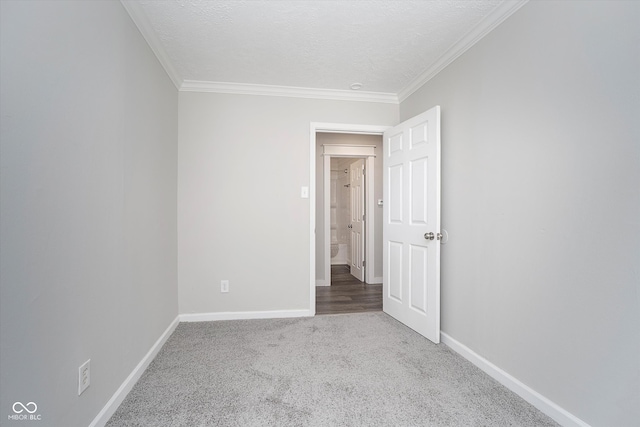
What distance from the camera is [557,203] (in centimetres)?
160

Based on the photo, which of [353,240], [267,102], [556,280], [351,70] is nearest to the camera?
[556,280]

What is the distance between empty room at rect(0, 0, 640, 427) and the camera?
4.00 ft

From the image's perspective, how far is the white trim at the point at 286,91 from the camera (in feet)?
9.96

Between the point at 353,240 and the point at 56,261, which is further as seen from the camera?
the point at 353,240

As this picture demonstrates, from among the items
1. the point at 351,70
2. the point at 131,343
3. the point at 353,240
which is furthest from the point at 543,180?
the point at 353,240

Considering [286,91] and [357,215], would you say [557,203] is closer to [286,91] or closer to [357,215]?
[286,91]

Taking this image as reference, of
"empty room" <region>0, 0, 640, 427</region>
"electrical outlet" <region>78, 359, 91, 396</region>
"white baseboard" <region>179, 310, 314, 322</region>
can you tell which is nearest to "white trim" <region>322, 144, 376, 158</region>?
"empty room" <region>0, 0, 640, 427</region>

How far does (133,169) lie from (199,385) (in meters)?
1.45

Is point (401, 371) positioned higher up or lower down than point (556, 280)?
lower down

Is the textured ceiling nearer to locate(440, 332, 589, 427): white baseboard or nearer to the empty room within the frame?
the empty room

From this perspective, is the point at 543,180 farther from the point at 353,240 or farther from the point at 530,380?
the point at 353,240

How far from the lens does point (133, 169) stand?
193 cm

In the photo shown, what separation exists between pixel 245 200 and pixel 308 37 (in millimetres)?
1642

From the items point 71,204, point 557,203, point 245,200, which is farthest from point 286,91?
point 557,203
